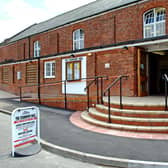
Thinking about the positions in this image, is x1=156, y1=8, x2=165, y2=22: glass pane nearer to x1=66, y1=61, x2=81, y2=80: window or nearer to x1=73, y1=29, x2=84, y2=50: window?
x1=66, y1=61, x2=81, y2=80: window

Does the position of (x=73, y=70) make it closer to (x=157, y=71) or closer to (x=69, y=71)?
(x=69, y=71)

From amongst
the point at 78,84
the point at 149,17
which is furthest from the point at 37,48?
the point at 149,17

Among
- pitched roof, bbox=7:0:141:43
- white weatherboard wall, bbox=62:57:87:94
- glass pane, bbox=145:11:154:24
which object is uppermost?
pitched roof, bbox=7:0:141:43

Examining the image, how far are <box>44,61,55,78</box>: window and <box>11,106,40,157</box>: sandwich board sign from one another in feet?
31.7

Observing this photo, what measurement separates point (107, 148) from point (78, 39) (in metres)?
11.9

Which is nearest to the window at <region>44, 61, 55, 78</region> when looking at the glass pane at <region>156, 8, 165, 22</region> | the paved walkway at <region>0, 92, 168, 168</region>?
the glass pane at <region>156, 8, 165, 22</region>

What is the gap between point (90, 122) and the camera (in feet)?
23.4

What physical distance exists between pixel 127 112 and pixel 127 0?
9537 mm

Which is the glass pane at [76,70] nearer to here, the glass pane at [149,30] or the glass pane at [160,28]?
the glass pane at [149,30]

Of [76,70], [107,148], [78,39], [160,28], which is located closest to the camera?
[107,148]

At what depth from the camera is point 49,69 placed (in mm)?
14922

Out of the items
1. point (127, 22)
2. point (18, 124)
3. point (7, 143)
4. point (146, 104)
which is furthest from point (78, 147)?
point (127, 22)

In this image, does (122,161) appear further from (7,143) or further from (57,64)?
(57,64)

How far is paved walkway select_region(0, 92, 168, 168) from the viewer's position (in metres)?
3.93
